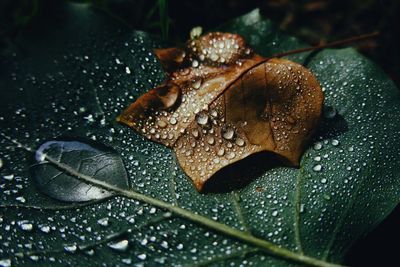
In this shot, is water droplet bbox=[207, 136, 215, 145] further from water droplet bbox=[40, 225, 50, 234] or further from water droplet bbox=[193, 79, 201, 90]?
water droplet bbox=[40, 225, 50, 234]

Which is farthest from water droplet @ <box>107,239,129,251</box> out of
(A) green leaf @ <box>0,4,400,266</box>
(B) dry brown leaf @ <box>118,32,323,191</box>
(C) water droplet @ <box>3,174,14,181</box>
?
(C) water droplet @ <box>3,174,14,181</box>

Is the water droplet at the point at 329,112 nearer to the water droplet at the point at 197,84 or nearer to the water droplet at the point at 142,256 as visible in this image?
the water droplet at the point at 197,84

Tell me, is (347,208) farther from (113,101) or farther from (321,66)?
(113,101)

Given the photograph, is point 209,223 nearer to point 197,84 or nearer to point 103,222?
point 103,222

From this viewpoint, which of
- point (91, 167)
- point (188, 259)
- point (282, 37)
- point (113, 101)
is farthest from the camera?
point (282, 37)

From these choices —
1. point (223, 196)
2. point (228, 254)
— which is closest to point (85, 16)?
point (223, 196)

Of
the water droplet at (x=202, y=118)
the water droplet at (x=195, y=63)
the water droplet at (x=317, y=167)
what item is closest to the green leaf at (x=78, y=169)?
the water droplet at (x=202, y=118)
